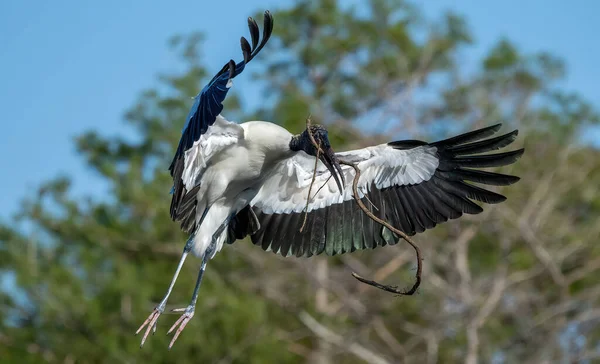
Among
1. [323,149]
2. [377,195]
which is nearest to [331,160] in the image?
[323,149]

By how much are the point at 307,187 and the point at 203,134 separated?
133 centimetres

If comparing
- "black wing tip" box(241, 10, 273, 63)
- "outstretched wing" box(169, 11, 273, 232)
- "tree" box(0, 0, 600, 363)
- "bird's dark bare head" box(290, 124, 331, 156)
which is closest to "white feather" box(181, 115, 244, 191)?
"outstretched wing" box(169, 11, 273, 232)

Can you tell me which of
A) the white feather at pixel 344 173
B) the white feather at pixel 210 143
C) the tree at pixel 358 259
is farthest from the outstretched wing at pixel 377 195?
the tree at pixel 358 259

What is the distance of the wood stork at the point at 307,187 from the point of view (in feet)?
20.0

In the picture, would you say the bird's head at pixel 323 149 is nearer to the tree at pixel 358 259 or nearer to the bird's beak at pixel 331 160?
the bird's beak at pixel 331 160

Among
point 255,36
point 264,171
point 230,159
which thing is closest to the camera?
point 255,36

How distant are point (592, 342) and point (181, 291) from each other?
330 inches

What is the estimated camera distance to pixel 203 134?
5684 mm

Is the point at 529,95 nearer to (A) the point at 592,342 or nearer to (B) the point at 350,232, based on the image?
(A) the point at 592,342

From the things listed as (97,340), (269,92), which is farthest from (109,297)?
(269,92)

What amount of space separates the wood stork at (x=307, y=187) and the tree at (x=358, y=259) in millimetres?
7466

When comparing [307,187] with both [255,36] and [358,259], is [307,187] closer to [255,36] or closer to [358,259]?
[255,36]

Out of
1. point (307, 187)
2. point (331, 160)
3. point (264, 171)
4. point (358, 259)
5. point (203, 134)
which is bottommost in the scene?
point (203, 134)

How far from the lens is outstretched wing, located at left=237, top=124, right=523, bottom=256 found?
6.29 metres
